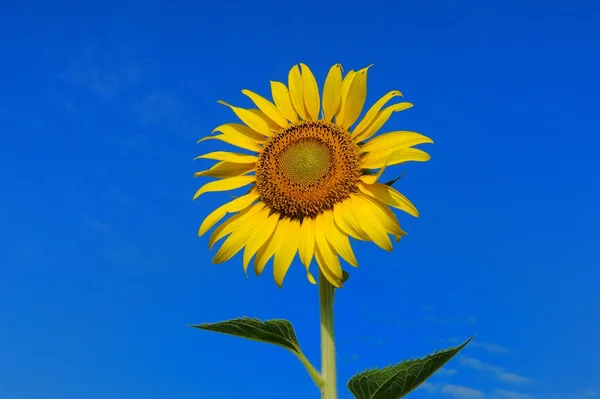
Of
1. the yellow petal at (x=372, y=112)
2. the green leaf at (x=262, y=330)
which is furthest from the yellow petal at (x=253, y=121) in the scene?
the green leaf at (x=262, y=330)

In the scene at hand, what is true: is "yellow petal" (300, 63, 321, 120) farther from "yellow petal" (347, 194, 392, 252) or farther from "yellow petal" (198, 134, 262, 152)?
"yellow petal" (347, 194, 392, 252)

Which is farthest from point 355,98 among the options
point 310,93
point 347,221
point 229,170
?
Result: point 229,170

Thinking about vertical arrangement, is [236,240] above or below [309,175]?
below

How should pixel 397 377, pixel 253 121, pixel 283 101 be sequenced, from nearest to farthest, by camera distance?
pixel 397 377 → pixel 283 101 → pixel 253 121

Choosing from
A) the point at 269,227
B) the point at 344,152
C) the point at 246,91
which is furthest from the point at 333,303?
the point at 246,91

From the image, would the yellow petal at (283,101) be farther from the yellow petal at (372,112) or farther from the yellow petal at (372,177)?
the yellow petal at (372,177)

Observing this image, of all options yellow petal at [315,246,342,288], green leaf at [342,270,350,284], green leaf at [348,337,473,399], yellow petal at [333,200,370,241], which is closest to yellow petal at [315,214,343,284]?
yellow petal at [315,246,342,288]

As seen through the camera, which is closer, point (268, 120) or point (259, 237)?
point (259, 237)

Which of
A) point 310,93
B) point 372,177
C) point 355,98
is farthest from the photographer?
point 310,93

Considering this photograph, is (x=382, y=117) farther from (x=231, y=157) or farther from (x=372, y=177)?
(x=231, y=157)
